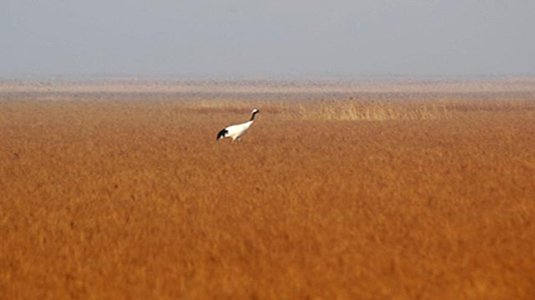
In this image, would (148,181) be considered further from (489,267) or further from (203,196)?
(489,267)

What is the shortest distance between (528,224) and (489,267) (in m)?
2.75

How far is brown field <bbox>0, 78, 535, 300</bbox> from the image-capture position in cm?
927

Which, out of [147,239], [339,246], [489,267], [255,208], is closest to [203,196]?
[255,208]

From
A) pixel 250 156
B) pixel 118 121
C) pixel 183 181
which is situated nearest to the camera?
pixel 183 181

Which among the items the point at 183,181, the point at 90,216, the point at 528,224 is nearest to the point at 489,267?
the point at 528,224

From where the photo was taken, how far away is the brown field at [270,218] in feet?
30.4

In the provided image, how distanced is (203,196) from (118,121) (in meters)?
22.1

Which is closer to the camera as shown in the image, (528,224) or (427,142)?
(528,224)

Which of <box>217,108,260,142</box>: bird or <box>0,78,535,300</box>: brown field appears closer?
<box>0,78,535,300</box>: brown field

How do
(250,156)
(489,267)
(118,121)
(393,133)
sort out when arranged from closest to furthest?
(489,267) → (250,156) → (393,133) → (118,121)

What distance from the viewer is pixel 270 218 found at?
12922 mm

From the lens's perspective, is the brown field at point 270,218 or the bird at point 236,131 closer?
the brown field at point 270,218

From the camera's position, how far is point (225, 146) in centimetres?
2419

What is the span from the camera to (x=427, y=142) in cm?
2503
